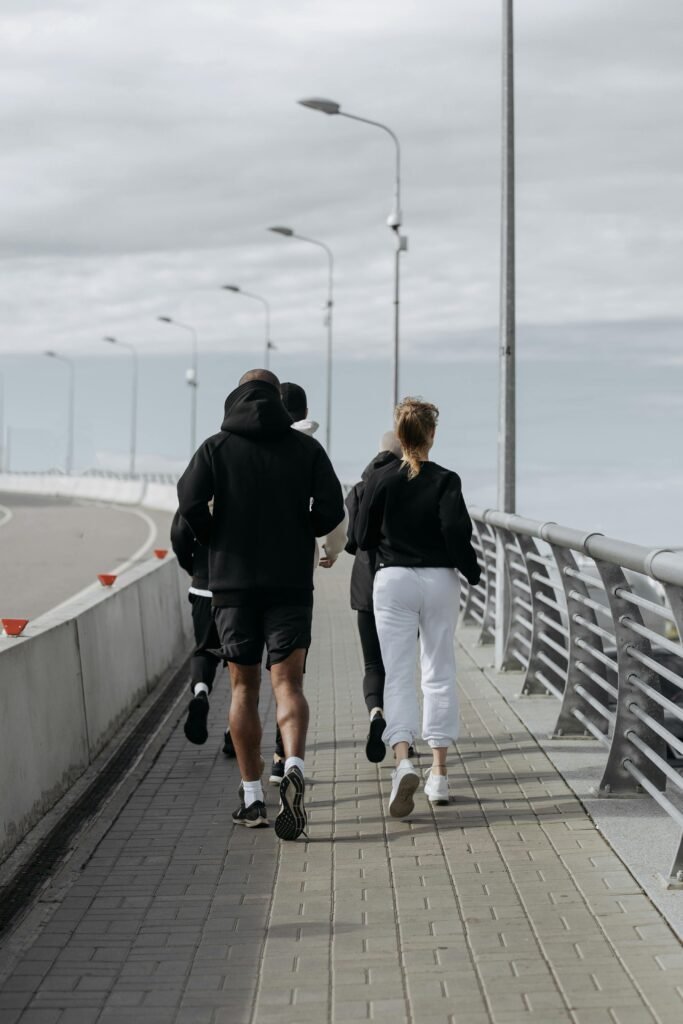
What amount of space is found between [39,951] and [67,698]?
2.91 metres

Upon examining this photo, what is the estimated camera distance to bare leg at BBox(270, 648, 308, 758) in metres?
6.77

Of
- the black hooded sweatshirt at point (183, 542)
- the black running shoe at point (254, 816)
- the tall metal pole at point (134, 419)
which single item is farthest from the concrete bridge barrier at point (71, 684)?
the tall metal pole at point (134, 419)

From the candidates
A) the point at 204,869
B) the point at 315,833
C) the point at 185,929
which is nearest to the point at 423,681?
the point at 315,833

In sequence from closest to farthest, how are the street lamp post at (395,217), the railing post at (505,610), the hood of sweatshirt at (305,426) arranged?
the hood of sweatshirt at (305,426), the railing post at (505,610), the street lamp post at (395,217)

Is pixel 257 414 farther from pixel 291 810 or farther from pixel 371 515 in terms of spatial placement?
pixel 291 810

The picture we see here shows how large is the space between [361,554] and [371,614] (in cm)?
34

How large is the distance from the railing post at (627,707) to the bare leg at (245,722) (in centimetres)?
160

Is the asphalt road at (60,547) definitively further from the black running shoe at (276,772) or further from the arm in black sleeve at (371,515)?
the arm in black sleeve at (371,515)

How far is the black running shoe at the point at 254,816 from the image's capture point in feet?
22.4

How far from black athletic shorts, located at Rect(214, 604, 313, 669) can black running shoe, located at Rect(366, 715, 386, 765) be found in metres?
1.13

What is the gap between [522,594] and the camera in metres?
12.1

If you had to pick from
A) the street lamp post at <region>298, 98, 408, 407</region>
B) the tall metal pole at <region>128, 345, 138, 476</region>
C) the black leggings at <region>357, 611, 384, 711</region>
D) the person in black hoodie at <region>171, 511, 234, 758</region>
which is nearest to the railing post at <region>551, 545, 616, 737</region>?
the black leggings at <region>357, 611, 384, 711</region>

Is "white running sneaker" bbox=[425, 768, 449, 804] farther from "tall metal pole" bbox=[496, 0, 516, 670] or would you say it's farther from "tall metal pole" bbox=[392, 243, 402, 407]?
"tall metal pole" bbox=[392, 243, 402, 407]

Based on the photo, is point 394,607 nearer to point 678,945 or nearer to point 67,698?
point 67,698
